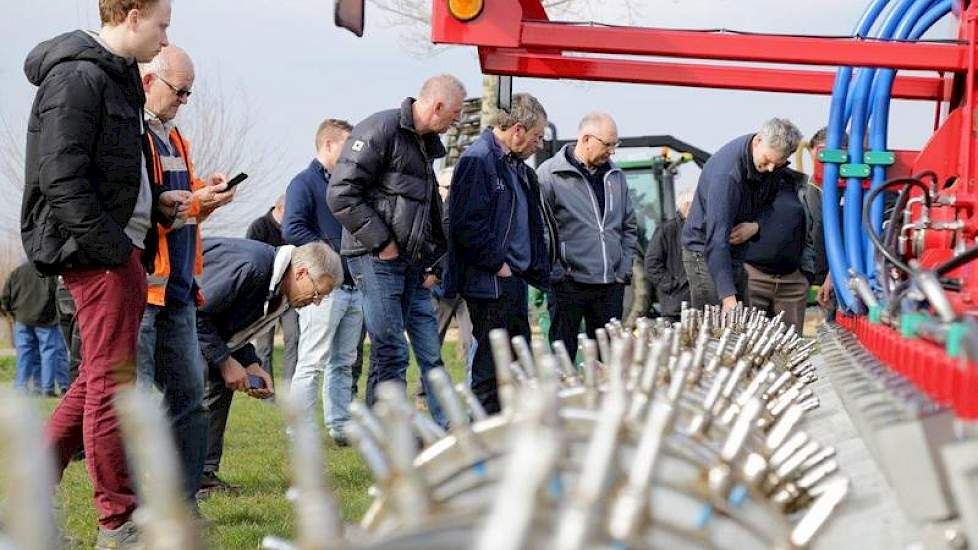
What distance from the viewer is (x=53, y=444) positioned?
3.81 metres

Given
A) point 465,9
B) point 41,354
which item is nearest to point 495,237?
point 465,9

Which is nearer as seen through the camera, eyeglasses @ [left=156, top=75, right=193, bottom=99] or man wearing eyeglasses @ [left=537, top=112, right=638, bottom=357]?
eyeglasses @ [left=156, top=75, right=193, bottom=99]

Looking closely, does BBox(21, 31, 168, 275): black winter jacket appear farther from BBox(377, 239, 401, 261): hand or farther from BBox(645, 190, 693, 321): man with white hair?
BBox(645, 190, 693, 321): man with white hair

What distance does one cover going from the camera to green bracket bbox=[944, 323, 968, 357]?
1518mm

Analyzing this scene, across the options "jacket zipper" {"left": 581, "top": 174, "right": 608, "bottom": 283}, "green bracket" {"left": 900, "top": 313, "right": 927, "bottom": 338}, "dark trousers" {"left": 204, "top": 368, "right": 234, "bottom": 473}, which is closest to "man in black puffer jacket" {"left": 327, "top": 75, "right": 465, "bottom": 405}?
"dark trousers" {"left": 204, "top": 368, "right": 234, "bottom": 473}

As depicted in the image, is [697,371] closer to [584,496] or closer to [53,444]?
[584,496]

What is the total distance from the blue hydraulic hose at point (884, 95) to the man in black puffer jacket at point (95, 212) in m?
2.26

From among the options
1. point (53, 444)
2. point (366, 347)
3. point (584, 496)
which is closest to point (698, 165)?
point (366, 347)

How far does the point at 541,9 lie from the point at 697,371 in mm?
1943

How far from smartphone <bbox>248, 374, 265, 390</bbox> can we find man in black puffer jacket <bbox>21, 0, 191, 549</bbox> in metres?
1.11

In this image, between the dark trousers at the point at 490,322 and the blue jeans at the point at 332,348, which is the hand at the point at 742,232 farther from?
the blue jeans at the point at 332,348

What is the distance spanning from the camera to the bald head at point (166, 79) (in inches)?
166

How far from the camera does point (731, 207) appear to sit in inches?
245

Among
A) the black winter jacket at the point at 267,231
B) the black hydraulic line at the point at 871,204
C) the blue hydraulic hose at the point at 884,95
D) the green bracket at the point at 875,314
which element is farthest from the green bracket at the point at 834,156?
the black winter jacket at the point at 267,231
